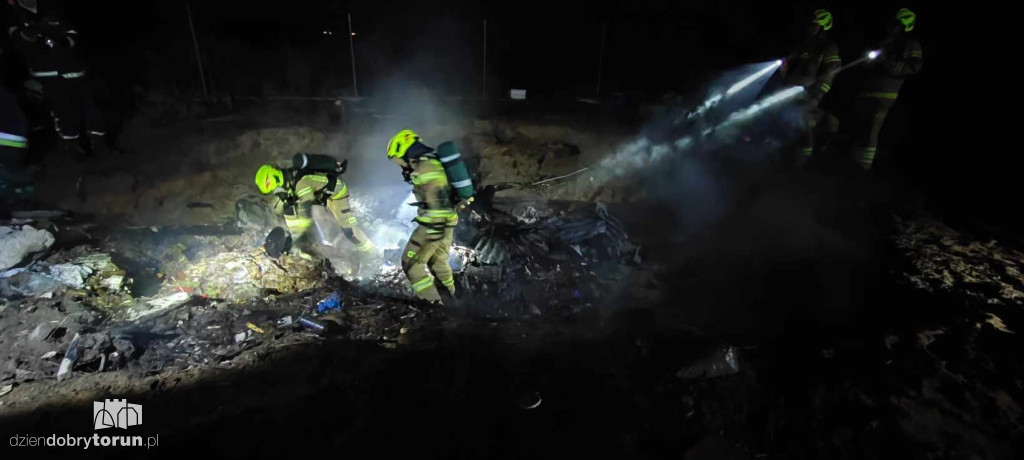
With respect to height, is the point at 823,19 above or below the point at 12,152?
above

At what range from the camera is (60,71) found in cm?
694

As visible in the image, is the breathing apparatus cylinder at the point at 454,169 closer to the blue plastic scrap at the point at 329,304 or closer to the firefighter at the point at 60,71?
the blue plastic scrap at the point at 329,304

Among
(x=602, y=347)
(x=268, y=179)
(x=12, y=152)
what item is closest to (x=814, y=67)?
(x=602, y=347)

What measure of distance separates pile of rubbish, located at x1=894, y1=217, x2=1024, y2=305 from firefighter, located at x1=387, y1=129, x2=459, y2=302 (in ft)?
17.8

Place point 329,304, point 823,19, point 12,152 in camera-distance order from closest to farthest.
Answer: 1. point 329,304
2. point 12,152
3. point 823,19

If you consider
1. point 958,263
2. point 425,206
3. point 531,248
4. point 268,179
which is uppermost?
point 268,179

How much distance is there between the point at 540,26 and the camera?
1366cm

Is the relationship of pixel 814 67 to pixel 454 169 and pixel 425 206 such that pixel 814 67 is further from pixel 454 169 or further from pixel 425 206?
pixel 425 206

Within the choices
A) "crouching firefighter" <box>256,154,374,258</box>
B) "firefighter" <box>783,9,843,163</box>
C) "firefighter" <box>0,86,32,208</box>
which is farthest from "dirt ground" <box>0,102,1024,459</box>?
"firefighter" <box>783,9,843,163</box>

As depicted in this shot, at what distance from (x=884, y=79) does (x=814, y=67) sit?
1.00 metres

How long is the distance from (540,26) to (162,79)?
377 inches

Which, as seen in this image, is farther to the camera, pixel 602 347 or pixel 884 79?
pixel 884 79

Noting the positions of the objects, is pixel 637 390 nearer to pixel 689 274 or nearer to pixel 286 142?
pixel 689 274

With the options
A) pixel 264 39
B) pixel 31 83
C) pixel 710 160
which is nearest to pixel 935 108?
pixel 710 160
